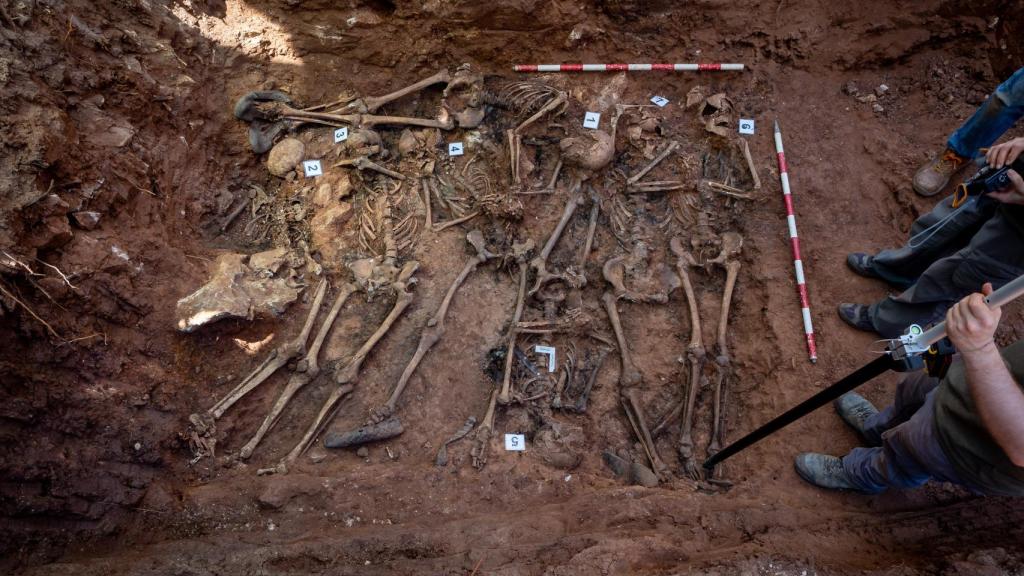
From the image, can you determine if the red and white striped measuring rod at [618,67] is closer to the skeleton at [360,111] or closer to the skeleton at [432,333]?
the skeleton at [360,111]

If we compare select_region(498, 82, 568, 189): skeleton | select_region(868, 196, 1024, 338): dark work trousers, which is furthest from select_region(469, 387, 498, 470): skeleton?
select_region(868, 196, 1024, 338): dark work trousers

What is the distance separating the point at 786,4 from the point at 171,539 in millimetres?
5957

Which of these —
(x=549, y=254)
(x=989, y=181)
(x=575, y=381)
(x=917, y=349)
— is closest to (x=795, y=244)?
(x=989, y=181)

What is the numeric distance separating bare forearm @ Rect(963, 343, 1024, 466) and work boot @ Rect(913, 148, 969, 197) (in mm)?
3071

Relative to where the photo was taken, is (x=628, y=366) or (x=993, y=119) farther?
(x=628, y=366)

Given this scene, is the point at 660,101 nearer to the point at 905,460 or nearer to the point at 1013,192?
the point at 1013,192

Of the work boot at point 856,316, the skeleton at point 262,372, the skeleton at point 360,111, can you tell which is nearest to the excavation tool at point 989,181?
the work boot at point 856,316

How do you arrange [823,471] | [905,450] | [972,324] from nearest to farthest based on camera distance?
[972,324] → [905,450] → [823,471]

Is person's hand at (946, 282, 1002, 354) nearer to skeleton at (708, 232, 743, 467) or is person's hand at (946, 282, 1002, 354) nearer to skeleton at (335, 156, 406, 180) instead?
skeleton at (708, 232, 743, 467)

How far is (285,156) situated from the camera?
182 inches

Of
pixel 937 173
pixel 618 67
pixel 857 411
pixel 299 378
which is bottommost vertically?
pixel 857 411

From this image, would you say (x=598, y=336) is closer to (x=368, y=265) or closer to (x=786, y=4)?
(x=368, y=265)

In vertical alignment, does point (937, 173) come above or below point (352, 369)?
above

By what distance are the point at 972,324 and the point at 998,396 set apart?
27 cm
